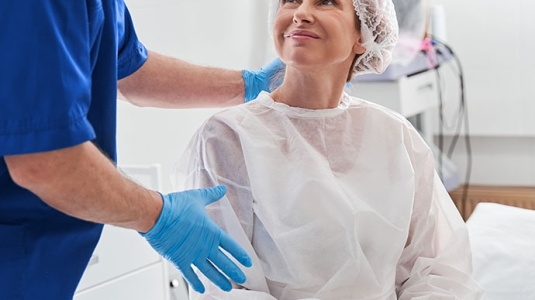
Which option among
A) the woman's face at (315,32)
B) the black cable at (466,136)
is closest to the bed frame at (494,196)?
the black cable at (466,136)

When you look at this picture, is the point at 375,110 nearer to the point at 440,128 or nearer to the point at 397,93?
the point at 397,93

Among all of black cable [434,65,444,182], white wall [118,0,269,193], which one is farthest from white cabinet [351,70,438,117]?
white wall [118,0,269,193]

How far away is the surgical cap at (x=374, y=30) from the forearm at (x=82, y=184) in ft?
2.16

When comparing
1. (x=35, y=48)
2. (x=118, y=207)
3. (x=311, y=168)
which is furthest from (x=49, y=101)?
(x=311, y=168)

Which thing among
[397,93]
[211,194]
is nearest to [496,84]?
[397,93]

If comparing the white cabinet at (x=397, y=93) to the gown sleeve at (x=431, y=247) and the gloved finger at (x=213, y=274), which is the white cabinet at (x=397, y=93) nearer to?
the gown sleeve at (x=431, y=247)

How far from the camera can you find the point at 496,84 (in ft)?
11.6

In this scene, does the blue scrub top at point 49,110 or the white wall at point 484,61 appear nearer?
the blue scrub top at point 49,110

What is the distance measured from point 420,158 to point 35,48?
93 centimetres

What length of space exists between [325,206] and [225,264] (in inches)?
12.3

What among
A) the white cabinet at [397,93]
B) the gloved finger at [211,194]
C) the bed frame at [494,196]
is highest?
the gloved finger at [211,194]

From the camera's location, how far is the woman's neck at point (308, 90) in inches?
64.0

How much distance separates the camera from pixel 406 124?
1728 mm

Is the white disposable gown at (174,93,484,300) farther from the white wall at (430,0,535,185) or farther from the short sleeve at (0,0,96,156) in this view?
the white wall at (430,0,535,185)
